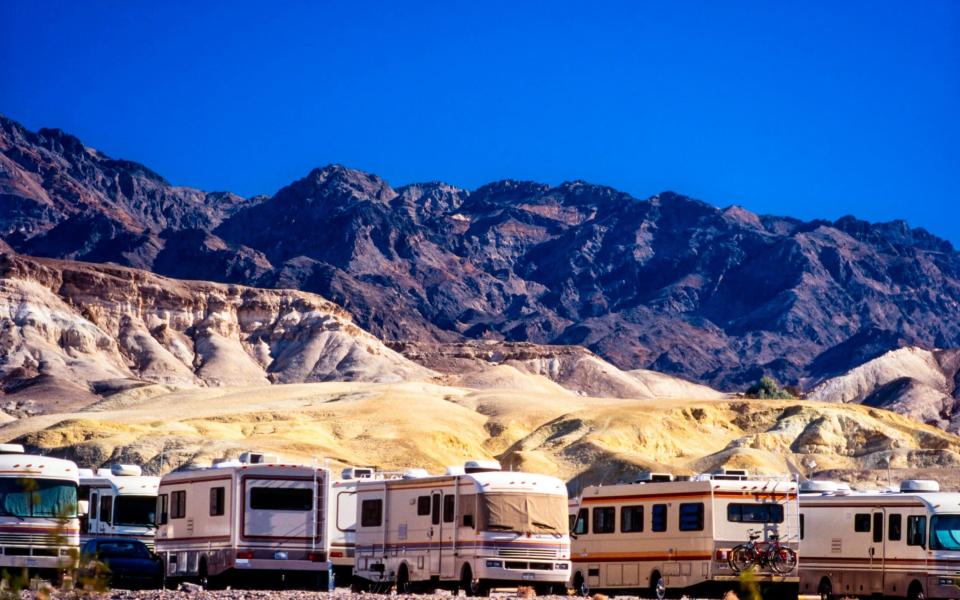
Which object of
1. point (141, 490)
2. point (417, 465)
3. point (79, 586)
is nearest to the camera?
point (79, 586)

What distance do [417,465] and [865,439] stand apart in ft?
130

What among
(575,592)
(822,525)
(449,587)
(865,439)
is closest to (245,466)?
(449,587)

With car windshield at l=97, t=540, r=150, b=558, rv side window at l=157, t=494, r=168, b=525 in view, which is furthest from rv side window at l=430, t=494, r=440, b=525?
rv side window at l=157, t=494, r=168, b=525

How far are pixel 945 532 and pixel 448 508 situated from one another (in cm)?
1006

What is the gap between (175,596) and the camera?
27.1m

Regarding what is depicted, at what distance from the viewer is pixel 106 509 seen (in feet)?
132

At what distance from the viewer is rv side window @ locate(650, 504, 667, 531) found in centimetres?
3322

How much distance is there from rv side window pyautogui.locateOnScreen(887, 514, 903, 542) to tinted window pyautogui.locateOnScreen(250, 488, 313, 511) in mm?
12056

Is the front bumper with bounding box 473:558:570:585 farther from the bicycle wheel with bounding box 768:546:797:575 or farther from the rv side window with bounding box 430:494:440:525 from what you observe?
the bicycle wheel with bounding box 768:546:797:575

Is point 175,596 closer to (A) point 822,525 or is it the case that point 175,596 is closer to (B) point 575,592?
(B) point 575,592

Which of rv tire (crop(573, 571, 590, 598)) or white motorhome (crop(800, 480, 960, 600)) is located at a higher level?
white motorhome (crop(800, 480, 960, 600))

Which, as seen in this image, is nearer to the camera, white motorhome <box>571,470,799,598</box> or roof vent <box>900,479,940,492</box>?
white motorhome <box>571,470,799,598</box>

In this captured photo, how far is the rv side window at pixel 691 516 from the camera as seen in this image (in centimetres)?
3219

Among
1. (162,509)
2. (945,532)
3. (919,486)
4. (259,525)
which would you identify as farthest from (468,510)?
(919,486)
